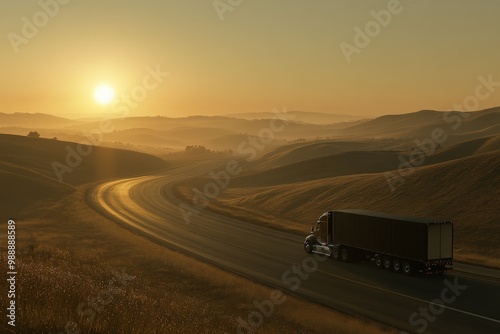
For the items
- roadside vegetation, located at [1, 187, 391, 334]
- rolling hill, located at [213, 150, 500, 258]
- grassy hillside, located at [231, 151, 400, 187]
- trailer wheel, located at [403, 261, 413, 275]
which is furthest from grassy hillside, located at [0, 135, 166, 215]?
trailer wheel, located at [403, 261, 413, 275]

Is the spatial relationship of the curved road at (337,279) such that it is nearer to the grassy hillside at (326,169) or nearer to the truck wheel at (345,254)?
the truck wheel at (345,254)

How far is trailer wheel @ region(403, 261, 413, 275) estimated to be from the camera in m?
32.7

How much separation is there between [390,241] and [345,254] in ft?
15.0

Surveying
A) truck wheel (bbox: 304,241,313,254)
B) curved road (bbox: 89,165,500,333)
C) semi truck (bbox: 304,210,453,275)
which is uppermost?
semi truck (bbox: 304,210,453,275)

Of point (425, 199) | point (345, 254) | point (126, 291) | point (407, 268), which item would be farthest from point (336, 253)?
point (425, 199)

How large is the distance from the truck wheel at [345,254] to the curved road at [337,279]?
530 mm

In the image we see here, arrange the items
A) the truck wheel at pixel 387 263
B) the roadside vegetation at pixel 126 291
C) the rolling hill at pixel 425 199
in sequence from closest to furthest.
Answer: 1. the roadside vegetation at pixel 126 291
2. the truck wheel at pixel 387 263
3. the rolling hill at pixel 425 199

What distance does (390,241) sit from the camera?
33.8m

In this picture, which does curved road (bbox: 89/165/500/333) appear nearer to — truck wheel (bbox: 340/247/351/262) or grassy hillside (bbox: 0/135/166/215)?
truck wheel (bbox: 340/247/351/262)

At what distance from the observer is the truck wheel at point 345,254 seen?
122 ft

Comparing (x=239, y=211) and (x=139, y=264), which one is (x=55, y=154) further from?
(x=139, y=264)

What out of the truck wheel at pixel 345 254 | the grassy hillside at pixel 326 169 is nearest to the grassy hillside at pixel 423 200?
the truck wheel at pixel 345 254

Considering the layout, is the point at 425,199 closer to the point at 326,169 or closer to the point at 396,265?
the point at 396,265

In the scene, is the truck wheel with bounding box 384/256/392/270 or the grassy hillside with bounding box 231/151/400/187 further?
the grassy hillside with bounding box 231/151/400/187
